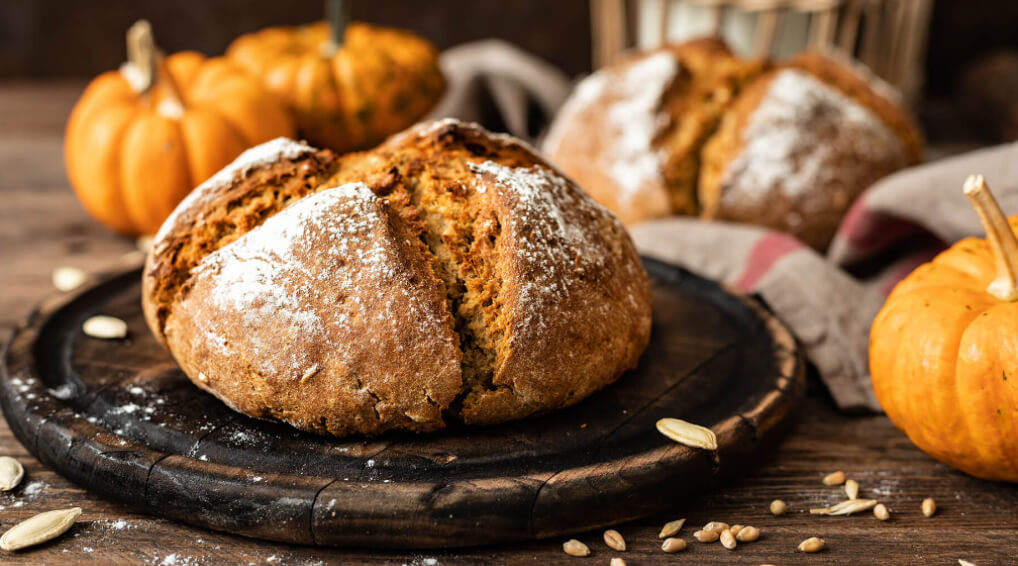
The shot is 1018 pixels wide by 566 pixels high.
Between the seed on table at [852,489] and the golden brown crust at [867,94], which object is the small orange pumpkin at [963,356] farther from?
the golden brown crust at [867,94]

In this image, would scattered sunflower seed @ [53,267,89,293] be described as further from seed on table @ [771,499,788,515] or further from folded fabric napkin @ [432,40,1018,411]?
seed on table @ [771,499,788,515]

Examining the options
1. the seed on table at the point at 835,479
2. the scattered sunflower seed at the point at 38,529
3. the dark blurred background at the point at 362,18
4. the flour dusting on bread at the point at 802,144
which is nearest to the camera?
the scattered sunflower seed at the point at 38,529

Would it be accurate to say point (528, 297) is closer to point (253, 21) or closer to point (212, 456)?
point (212, 456)

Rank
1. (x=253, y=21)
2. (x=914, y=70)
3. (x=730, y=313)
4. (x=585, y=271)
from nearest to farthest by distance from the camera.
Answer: (x=585, y=271) < (x=730, y=313) < (x=914, y=70) < (x=253, y=21)

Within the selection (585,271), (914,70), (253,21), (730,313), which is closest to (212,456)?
(585,271)

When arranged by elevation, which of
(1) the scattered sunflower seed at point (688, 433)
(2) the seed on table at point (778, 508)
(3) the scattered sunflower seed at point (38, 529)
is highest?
(1) the scattered sunflower seed at point (688, 433)

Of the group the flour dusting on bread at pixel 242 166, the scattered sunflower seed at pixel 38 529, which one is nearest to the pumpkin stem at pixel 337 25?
the flour dusting on bread at pixel 242 166
